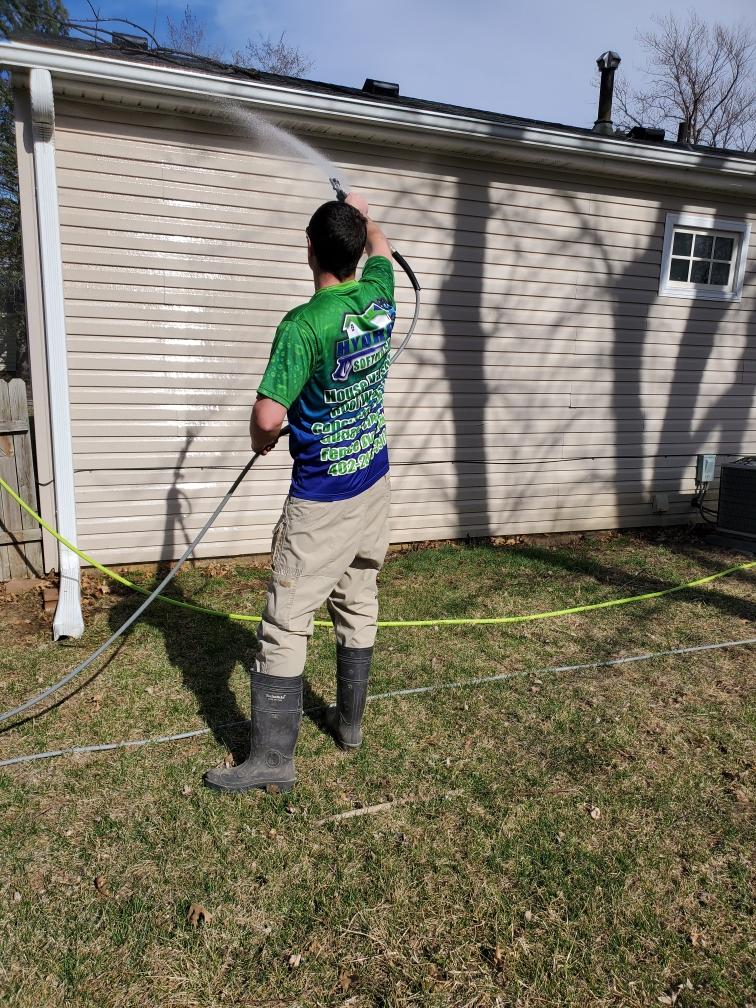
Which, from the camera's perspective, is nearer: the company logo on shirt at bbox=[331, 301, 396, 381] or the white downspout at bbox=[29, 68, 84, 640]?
the company logo on shirt at bbox=[331, 301, 396, 381]

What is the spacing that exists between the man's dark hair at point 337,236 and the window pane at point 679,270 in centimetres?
558

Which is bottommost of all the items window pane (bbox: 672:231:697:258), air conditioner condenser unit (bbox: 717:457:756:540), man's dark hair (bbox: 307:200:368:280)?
air conditioner condenser unit (bbox: 717:457:756:540)

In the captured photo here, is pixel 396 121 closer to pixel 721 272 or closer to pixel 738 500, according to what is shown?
pixel 721 272

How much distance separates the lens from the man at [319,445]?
2.59 meters

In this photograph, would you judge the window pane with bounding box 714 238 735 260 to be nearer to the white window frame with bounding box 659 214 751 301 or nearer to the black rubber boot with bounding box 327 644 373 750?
the white window frame with bounding box 659 214 751 301

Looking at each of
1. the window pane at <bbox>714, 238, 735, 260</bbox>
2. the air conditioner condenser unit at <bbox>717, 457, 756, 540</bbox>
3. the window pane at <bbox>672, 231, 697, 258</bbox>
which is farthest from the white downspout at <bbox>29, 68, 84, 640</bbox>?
the window pane at <bbox>714, 238, 735, 260</bbox>

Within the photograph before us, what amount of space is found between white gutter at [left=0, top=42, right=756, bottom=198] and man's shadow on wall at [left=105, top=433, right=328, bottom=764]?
2.42 m

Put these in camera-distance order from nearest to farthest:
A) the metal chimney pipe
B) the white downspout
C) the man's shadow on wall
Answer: the man's shadow on wall
the white downspout
the metal chimney pipe

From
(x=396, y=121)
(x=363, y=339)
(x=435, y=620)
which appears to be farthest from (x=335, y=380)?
(x=396, y=121)

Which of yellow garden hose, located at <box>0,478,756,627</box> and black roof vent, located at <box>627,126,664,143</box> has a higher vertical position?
black roof vent, located at <box>627,126,664,143</box>

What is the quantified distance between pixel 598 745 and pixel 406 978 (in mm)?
1600

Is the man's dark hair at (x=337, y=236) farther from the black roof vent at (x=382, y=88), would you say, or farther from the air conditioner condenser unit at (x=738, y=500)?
the air conditioner condenser unit at (x=738, y=500)

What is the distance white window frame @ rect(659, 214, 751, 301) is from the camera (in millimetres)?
7117

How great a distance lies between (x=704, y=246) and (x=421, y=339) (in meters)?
3.34
